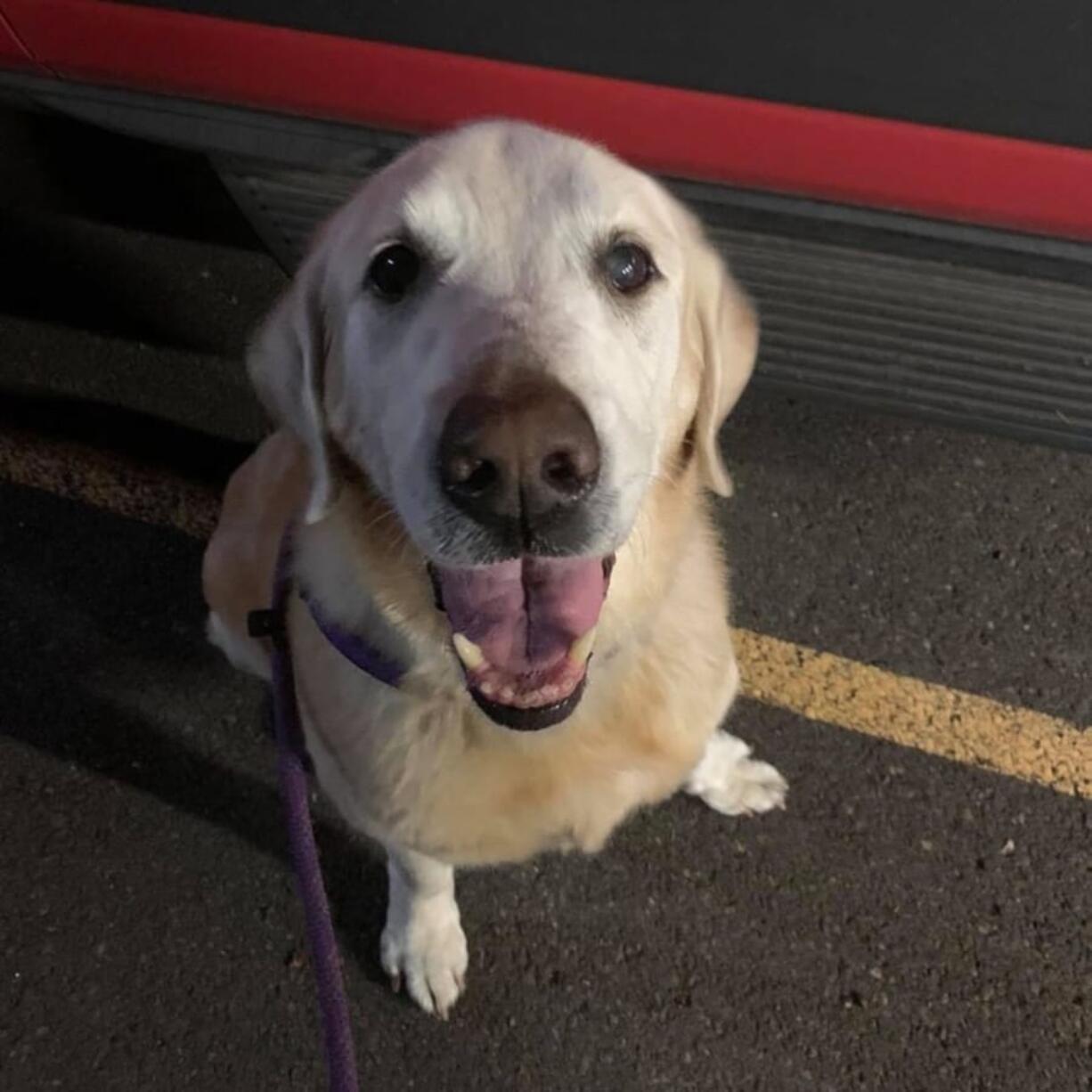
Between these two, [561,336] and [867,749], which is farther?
[867,749]

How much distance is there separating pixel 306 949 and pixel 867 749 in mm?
1281

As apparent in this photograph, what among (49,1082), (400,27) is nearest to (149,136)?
(400,27)

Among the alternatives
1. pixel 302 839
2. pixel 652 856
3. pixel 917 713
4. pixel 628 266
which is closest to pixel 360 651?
pixel 302 839

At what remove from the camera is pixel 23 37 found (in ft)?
8.62

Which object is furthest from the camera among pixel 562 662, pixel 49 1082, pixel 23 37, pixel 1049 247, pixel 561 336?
pixel 23 37

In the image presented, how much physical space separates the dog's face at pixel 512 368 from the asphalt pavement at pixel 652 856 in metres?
1.04

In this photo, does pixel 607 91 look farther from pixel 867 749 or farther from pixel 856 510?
pixel 867 749

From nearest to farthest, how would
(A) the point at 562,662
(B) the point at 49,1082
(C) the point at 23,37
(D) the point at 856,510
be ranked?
1. (A) the point at 562,662
2. (B) the point at 49,1082
3. (C) the point at 23,37
4. (D) the point at 856,510

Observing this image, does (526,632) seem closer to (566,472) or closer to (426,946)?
(566,472)

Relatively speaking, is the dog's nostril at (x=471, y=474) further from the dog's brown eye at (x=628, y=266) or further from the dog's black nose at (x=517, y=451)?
the dog's brown eye at (x=628, y=266)

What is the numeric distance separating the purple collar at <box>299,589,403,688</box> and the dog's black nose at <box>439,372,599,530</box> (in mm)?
511

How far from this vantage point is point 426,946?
2.43 meters

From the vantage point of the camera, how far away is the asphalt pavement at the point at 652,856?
2406 mm

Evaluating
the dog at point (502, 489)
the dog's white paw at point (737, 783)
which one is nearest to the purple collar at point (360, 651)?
the dog at point (502, 489)
